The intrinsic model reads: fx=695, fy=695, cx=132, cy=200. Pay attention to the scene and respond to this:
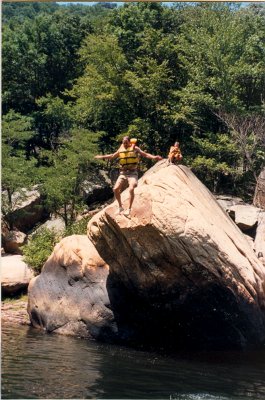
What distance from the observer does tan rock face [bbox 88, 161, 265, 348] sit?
760 inches

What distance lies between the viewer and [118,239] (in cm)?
2039

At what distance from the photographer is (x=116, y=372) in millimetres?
17234

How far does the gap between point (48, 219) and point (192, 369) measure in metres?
20.7

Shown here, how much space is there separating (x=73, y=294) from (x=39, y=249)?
648 centimetres

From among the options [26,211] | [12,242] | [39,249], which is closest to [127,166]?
[39,249]

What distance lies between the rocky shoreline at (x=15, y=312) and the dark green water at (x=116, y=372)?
124 inches

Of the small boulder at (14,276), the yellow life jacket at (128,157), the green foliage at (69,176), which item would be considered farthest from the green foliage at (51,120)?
the yellow life jacket at (128,157)

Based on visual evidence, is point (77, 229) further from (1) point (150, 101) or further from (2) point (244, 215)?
(1) point (150, 101)

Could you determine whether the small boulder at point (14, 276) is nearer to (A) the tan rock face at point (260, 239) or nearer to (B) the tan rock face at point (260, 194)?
(A) the tan rock face at point (260, 239)

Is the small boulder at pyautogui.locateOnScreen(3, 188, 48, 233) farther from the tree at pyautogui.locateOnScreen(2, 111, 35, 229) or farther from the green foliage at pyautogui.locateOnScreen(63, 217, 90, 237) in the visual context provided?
the green foliage at pyautogui.locateOnScreen(63, 217, 90, 237)

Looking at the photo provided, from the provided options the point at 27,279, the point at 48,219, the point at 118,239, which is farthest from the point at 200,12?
the point at 118,239

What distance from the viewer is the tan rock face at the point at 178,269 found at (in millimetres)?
19297

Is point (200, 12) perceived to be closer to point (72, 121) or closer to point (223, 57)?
point (223, 57)

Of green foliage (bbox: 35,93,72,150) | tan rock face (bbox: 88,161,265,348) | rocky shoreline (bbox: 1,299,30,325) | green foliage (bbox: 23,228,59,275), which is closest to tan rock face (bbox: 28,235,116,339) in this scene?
tan rock face (bbox: 88,161,265,348)
